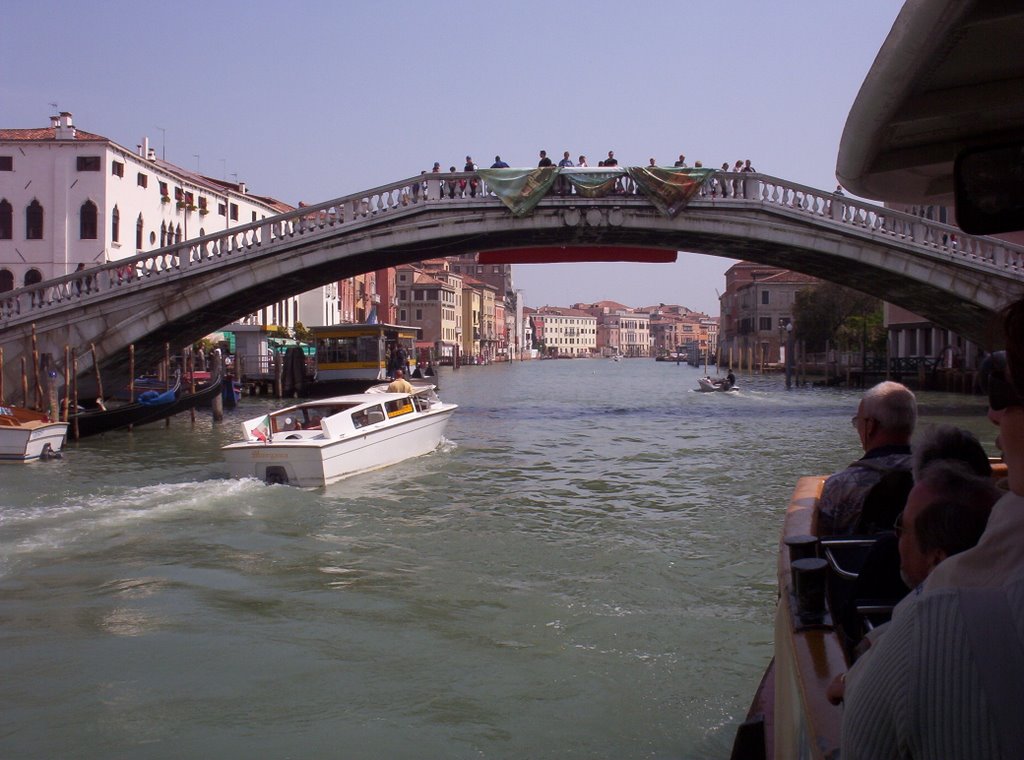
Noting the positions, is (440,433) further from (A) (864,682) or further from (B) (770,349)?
(B) (770,349)

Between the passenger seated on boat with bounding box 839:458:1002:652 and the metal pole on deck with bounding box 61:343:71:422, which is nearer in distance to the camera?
the passenger seated on boat with bounding box 839:458:1002:652

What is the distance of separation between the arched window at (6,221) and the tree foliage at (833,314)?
93.1 ft

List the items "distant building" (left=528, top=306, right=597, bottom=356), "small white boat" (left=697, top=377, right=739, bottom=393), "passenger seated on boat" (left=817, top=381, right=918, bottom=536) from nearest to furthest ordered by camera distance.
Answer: "passenger seated on boat" (left=817, top=381, right=918, bottom=536), "small white boat" (left=697, top=377, right=739, bottom=393), "distant building" (left=528, top=306, right=597, bottom=356)

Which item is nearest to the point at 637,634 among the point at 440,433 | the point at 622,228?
the point at 440,433

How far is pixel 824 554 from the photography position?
2223mm

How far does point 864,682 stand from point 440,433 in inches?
483

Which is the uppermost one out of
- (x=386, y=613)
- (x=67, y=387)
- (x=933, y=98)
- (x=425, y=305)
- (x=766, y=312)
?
(x=425, y=305)

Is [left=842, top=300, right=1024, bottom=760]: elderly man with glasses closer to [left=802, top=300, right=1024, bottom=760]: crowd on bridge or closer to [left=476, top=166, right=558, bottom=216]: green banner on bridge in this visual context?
[left=802, top=300, right=1024, bottom=760]: crowd on bridge

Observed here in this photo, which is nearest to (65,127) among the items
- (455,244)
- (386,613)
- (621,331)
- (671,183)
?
(455,244)

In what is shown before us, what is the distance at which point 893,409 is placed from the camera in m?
3.20

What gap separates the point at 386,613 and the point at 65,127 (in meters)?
25.4

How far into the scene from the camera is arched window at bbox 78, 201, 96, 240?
87.5 feet

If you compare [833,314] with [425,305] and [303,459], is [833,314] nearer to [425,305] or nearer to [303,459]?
[425,305]

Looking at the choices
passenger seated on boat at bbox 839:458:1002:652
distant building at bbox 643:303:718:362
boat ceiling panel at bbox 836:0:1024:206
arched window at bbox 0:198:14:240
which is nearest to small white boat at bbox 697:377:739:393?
arched window at bbox 0:198:14:240
